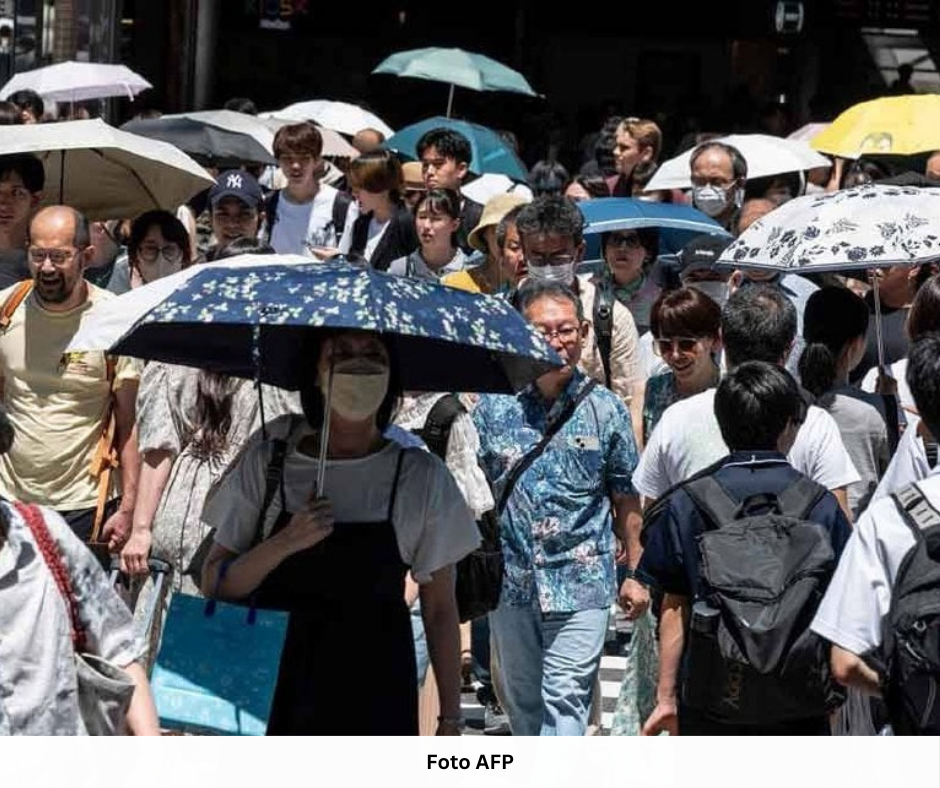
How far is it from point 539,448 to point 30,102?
7392 millimetres

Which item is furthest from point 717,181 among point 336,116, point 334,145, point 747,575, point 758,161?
point 336,116

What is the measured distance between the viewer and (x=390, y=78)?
2673cm

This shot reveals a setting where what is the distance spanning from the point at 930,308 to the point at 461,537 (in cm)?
178

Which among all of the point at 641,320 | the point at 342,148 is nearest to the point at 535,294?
the point at 641,320

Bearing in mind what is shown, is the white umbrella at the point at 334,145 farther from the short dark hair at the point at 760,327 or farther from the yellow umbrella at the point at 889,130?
the short dark hair at the point at 760,327

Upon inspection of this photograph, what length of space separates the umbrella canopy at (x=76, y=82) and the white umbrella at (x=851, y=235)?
7879mm

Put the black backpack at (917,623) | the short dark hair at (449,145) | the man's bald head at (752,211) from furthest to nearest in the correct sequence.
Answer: the short dark hair at (449,145)
the man's bald head at (752,211)
the black backpack at (917,623)

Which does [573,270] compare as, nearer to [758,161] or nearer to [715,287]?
[715,287]

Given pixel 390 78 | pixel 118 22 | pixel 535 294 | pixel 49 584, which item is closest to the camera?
pixel 49 584

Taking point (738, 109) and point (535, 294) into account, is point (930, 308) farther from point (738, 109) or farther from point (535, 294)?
point (738, 109)

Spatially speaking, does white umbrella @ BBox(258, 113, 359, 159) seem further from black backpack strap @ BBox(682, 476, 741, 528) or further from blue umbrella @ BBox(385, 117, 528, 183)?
black backpack strap @ BBox(682, 476, 741, 528)

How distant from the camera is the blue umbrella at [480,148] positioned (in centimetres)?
1476

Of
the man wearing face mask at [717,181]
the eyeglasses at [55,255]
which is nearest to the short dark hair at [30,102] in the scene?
the man wearing face mask at [717,181]

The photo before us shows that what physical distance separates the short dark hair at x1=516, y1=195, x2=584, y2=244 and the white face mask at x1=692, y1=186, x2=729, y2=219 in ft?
9.86
